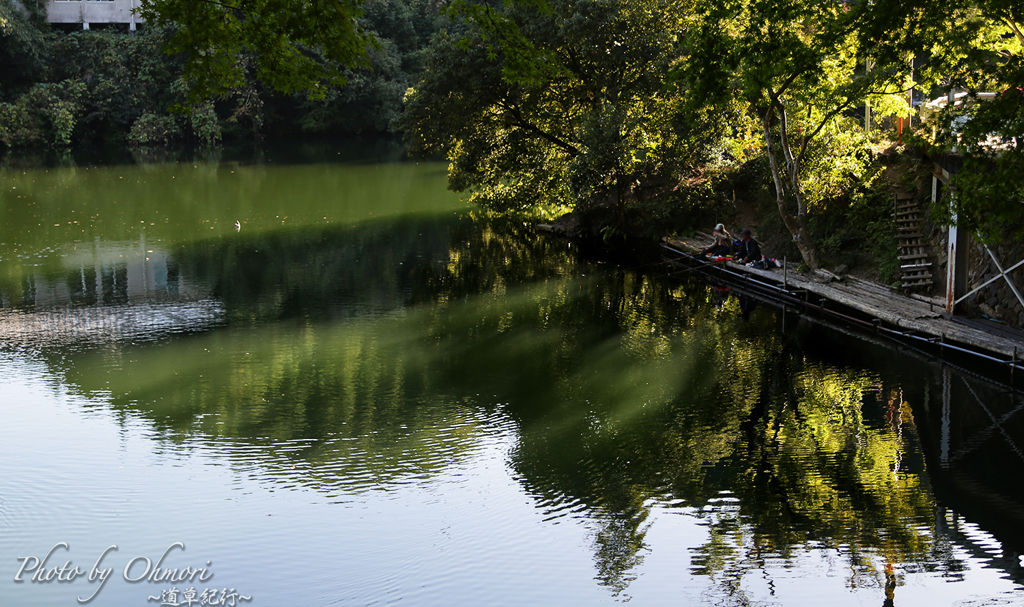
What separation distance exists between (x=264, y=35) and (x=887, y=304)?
12467mm

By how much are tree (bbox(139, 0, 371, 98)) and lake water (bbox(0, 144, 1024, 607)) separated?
4.74 m

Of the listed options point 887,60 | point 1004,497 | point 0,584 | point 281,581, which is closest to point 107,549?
point 0,584

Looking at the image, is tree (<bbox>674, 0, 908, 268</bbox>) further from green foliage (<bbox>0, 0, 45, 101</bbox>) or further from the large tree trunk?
green foliage (<bbox>0, 0, 45, 101</bbox>)

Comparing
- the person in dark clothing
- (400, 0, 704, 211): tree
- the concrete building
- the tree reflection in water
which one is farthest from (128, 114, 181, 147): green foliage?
the person in dark clothing

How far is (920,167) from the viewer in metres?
18.6

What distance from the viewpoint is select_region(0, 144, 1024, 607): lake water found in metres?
8.33

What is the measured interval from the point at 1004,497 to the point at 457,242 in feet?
62.2

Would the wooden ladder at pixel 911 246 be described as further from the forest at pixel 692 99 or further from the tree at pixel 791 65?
the tree at pixel 791 65

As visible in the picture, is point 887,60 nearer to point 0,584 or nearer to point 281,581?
Answer: point 281,581

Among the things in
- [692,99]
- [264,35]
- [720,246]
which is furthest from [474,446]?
[720,246]

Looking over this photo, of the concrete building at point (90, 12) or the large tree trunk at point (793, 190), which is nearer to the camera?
the large tree trunk at point (793, 190)

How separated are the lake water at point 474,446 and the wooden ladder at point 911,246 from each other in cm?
212

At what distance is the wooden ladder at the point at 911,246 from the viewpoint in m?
16.6

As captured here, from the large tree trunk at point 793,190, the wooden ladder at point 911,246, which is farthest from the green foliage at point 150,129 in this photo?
the wooden ladder at point 911,246
